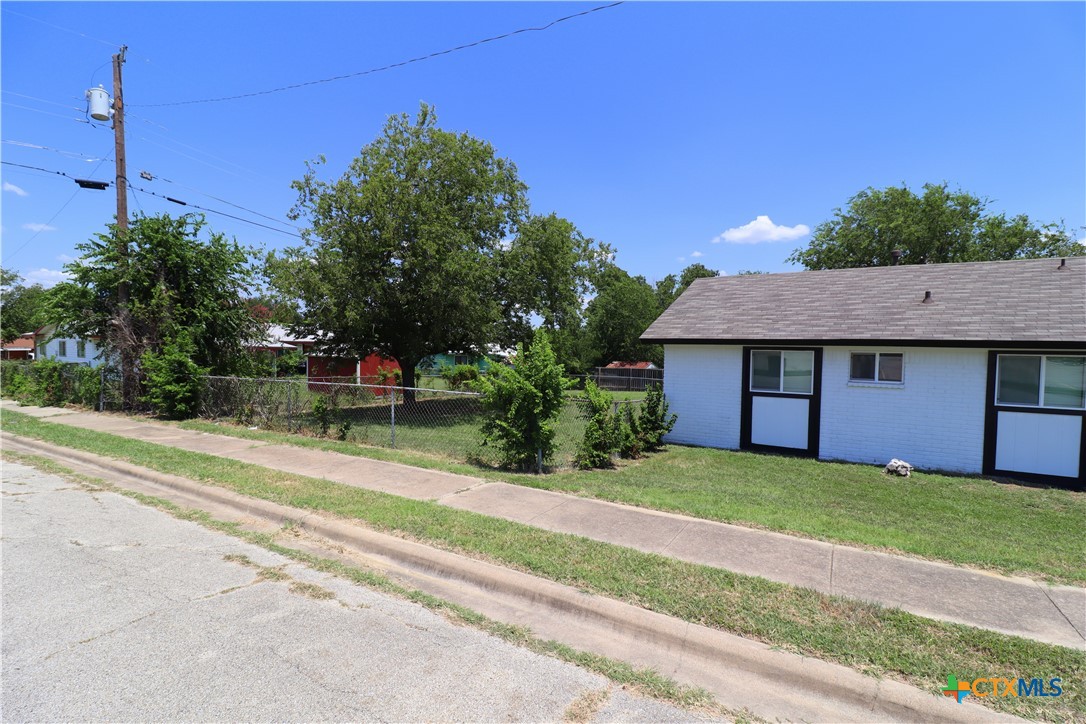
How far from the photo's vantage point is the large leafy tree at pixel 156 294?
14.9 m

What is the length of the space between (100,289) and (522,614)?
1733 centimetres

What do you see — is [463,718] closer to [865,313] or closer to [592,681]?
[592,681]

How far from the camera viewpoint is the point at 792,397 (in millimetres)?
11477

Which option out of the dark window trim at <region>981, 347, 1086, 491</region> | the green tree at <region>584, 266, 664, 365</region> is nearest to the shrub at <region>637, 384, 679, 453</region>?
the dark window trim at <region>981, 347, 1086, 491</region>

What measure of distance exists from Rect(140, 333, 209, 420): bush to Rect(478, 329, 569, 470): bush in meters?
10.0

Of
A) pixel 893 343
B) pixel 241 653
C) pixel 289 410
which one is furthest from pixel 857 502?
pixel 289 410

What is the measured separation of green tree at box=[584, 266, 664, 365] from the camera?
148 feet

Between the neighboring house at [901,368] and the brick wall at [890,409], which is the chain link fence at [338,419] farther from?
the neighboring house at [901,368]

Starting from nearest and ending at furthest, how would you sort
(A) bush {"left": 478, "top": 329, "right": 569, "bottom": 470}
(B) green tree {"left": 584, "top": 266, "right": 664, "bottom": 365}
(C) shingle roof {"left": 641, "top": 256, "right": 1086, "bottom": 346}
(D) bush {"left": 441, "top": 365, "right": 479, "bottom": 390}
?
(A) bush {"left": 478, "top": 329, "right": 569, "bottom": 470}
(C) shingle roof {"left": 641, "top": 256, "right": 1086, "bottom": 346}
(D) bush {"left": 441, "top": 365, "right": 479, "bottom": 390}
(B) green tree {"left": 584, "top": 266, "right": 664, "bottom": 365}

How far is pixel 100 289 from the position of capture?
50.6ft

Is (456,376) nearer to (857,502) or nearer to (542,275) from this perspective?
(542,275)

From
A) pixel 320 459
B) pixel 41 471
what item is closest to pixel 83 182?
pixel 41 471
